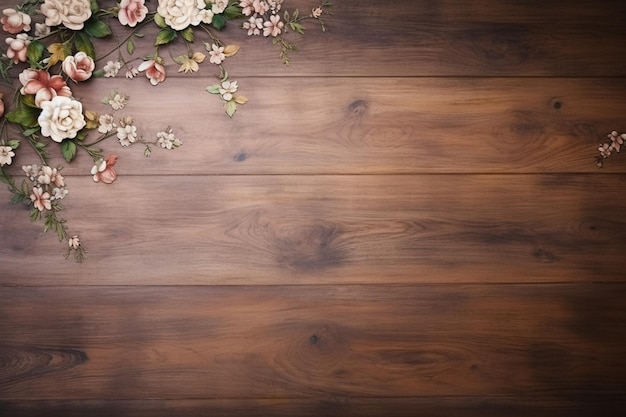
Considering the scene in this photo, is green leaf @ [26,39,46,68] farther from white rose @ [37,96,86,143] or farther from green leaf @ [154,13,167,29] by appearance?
green leaf @ [154,13,167,29]

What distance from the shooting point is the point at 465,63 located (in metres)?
1.43

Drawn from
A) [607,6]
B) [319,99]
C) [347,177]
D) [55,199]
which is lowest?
[55,199]

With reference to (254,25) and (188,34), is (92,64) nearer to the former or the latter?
(188,34)

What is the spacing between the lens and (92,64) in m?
1.38

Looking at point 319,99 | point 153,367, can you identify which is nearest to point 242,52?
point 319,99

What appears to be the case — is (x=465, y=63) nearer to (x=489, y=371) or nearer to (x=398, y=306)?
(x=398, y=306)

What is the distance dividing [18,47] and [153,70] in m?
0.29

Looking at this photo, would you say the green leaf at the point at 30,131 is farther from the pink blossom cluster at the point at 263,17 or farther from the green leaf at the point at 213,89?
the pink blossom cluster at the point at 263,17

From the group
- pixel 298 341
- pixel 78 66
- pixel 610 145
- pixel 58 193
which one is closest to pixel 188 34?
pixel 78 66

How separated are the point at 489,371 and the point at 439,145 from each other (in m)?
0.53

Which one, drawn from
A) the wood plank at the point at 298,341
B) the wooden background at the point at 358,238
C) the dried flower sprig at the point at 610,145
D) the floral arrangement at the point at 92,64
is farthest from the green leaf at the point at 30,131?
the dried flower sprig at the point at 610,145

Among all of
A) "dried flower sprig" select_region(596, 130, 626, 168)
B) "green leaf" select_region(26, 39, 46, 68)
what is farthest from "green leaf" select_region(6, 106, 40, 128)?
"dried flower sprig" select_region(596, 130, 626, 168)

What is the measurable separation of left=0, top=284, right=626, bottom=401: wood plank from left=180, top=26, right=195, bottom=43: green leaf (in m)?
0.56

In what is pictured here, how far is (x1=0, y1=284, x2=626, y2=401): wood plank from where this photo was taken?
1412 mm
